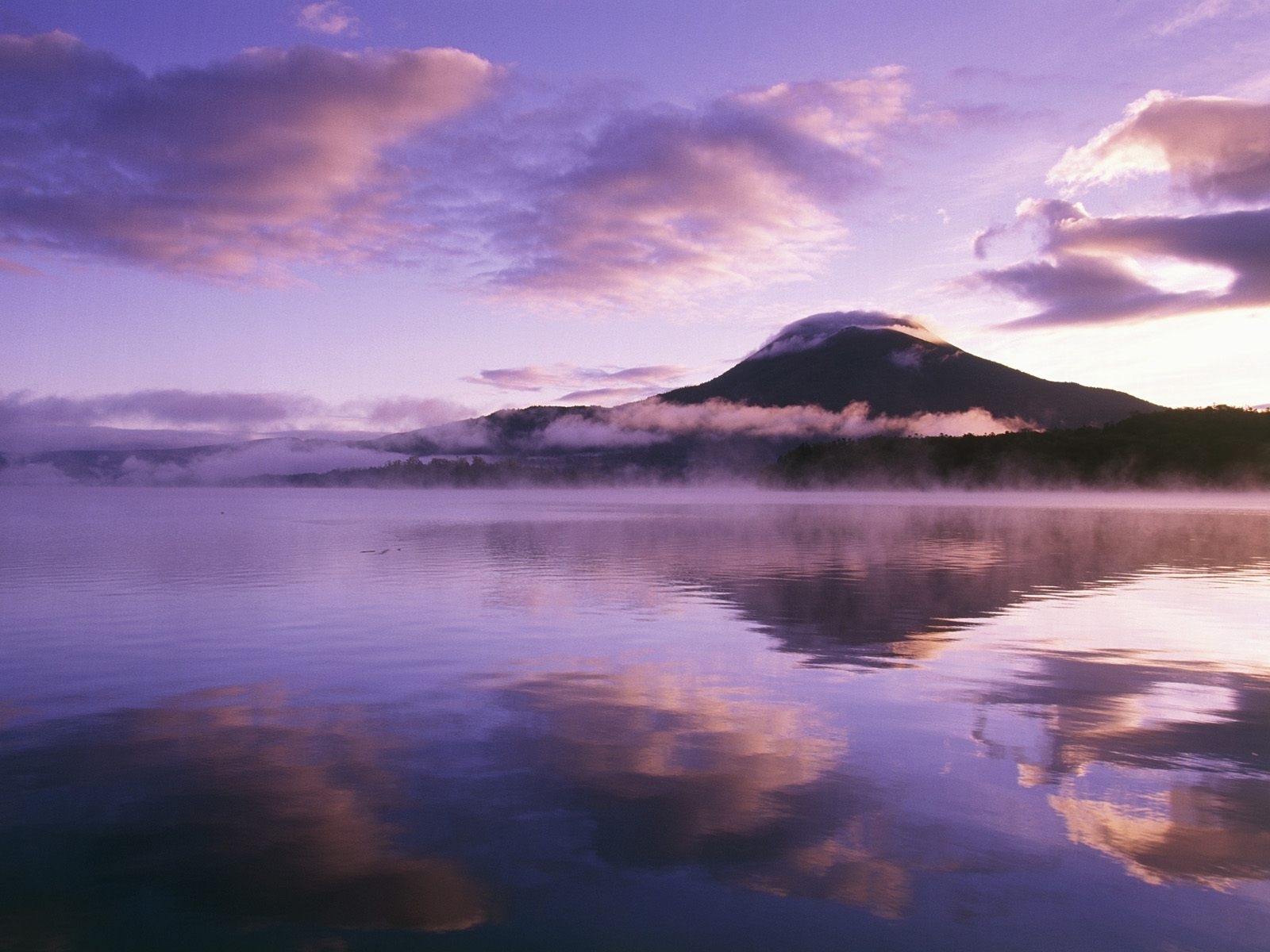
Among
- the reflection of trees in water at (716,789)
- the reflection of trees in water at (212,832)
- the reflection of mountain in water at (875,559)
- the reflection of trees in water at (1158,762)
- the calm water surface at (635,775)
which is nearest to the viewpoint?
the calm water surface at (635,775)

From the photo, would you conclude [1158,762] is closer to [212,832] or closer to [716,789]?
[716,789]

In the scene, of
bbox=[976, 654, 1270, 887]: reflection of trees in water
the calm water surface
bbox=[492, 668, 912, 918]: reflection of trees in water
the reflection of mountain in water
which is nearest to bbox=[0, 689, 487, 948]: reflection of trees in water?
the calm water surface

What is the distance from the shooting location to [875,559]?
153 feet

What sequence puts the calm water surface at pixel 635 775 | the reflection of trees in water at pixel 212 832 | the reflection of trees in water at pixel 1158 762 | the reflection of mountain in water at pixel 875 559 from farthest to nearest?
the reflection of mountain in water at pixel 875 559, the reflection of trees in water at pixel 1158 762, the reflection of trees in water at pixel 212 832, the calm water surface at pixel 635 775

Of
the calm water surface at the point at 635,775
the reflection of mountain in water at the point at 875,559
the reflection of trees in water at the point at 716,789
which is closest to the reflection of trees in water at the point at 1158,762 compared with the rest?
the calm water surface at the point at 635,775

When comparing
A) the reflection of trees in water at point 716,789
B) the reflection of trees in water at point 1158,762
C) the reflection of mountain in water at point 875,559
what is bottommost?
the reflection of mountain in water at point 875,559

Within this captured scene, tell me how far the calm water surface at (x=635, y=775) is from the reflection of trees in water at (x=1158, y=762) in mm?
65

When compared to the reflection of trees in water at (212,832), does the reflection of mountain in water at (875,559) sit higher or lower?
lower

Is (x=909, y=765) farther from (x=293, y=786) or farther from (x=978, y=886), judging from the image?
(x=293, y=786)

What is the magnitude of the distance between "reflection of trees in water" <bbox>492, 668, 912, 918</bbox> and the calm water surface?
2.2 inches

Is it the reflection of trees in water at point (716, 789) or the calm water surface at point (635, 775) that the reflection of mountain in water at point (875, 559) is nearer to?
the calm water surface at point (635, 775)

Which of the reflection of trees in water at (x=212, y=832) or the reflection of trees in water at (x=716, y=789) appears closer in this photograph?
the reflection of trees in water at (x=212, y=832)

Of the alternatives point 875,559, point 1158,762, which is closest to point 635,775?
point 1158,762

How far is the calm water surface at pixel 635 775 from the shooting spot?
8.82 m
